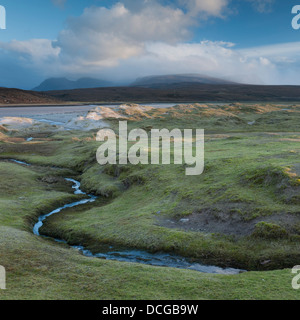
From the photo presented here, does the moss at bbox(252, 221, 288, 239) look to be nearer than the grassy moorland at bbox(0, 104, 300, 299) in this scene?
No

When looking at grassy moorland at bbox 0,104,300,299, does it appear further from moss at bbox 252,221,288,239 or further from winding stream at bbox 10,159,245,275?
winding stream at bbox 10,159,245,275

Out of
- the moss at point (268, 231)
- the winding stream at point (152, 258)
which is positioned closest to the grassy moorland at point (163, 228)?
the moss at point (268, 231)

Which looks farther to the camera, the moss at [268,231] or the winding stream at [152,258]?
the moss at [268,231]

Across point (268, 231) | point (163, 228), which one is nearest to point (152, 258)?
point (163, 228)

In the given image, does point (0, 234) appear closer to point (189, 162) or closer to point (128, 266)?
point (128, 266)

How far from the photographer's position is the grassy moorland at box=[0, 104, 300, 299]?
15125 millimetres

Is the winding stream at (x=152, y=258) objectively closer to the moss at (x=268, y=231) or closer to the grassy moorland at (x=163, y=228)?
the grassy moorland at (x=163, y=228)

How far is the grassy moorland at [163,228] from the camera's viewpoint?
15.1 meters

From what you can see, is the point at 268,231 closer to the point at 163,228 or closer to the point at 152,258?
the point at 163,228

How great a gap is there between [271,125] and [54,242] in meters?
82.9

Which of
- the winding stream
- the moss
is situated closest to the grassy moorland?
the moss

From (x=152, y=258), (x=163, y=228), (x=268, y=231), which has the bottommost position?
(x=152, y=258)

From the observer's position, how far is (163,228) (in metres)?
24.6
